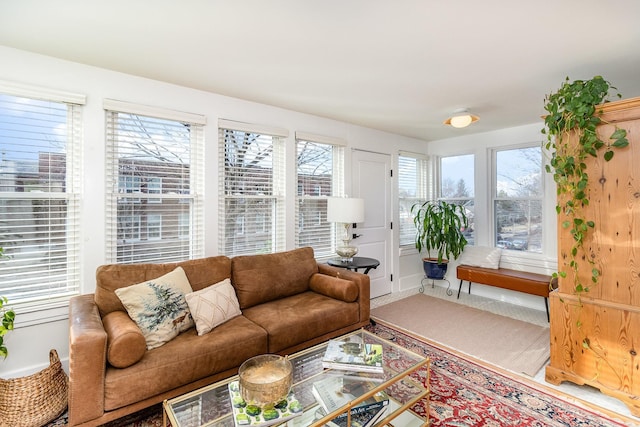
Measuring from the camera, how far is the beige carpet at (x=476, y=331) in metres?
2.69

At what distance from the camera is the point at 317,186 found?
387 centimetres

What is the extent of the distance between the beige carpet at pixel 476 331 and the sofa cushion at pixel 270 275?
112cm

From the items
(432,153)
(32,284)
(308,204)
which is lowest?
(32,284)

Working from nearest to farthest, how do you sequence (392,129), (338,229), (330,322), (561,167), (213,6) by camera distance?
(213,6) → (561,167) → (330,322) → (338,229) → (392,129)

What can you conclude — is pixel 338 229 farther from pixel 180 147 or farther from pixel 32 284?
pixel 32 284

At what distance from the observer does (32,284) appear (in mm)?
2262

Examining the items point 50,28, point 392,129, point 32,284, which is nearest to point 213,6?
point 50,28

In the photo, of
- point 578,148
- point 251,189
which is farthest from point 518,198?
point 251,189

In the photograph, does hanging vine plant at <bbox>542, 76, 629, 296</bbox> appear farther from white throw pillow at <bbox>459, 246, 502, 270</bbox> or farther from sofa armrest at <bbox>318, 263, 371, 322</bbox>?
white throw pillow at <bbox>459, 246, 502, 270</bbox>

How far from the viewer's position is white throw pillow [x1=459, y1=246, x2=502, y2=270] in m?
4.25

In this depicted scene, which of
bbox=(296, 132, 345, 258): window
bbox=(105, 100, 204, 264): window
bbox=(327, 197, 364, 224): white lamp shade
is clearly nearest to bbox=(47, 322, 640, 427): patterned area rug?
bbox=(105, 100, 204, 264): window

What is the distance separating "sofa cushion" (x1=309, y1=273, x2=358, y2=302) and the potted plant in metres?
2.21

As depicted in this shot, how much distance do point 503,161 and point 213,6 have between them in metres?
4.26

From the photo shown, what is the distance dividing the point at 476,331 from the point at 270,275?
224 centimetres
